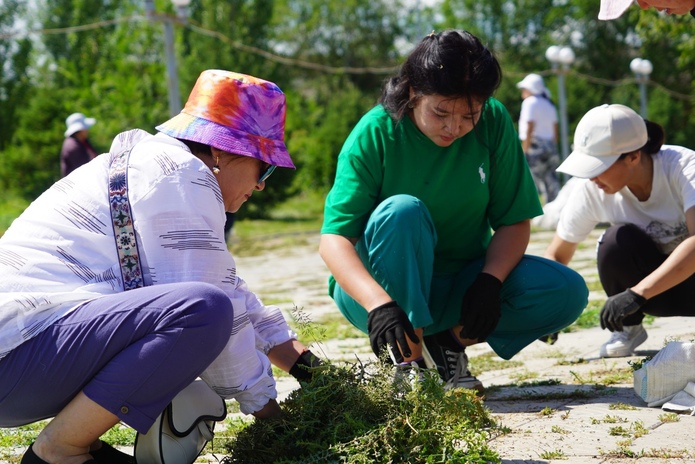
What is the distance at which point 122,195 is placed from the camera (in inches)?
91.9

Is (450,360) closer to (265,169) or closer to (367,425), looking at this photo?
(367,425)

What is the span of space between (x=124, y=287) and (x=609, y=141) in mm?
2169

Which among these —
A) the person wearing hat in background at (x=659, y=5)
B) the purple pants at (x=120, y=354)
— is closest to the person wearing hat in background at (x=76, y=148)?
the person wearing hat in background at (x=659, y=5)

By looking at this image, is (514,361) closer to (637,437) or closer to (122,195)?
(637,437)

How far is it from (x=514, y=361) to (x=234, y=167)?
6.98 ft

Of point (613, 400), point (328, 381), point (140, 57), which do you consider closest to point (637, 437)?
point (613, 400)

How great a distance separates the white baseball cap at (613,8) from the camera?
2793 millimetres

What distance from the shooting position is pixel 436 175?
11.3 feet

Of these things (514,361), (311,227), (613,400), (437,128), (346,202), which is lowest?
(311,227)

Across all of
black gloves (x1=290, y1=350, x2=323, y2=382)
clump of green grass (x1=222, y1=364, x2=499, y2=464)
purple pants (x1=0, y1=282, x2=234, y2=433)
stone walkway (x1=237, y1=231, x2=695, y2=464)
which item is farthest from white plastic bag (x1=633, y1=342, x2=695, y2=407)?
purple pants (x1=0, y1=282, x2=234, y2=433)

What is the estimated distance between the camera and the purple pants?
7.33 feet

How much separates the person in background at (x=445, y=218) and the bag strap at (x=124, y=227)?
906 mm

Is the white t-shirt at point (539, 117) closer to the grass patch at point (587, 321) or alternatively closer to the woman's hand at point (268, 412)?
the grass patch at point (587, 321)

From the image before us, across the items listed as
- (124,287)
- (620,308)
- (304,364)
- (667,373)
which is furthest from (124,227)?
(620,308)
